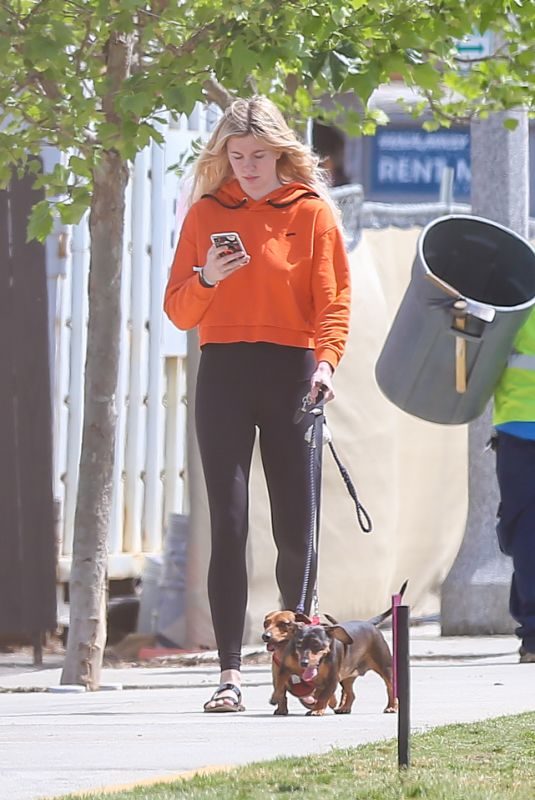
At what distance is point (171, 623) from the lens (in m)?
9.77

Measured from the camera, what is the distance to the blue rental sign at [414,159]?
2417 centimetres

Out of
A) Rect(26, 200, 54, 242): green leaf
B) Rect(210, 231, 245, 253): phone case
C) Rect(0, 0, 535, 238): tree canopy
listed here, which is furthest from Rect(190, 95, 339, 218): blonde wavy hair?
Rect(26, 200, 54, 242): green leaf

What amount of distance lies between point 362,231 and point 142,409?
166 centimetres

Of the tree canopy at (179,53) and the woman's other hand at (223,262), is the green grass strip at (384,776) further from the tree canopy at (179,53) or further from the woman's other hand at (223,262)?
the tree canopy at (179,53)

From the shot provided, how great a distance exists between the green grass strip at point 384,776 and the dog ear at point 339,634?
0.58 metres

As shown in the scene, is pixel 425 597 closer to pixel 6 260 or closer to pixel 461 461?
pixel 461 461

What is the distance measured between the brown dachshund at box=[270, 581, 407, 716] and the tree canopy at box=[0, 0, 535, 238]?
2016 mm

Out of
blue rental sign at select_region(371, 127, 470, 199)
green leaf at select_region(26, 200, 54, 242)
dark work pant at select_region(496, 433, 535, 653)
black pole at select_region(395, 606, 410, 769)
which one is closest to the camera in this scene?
black pole at select_region(395, 606, 410, 769)

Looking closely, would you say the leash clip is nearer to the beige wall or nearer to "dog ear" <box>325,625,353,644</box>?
"dog ear" <box>325,625,353,644</box>

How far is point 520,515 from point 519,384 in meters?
0.53

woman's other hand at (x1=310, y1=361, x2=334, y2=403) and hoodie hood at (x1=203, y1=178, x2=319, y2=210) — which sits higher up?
hoodie hood at (x1=203, y1=178, x2=319, y2=210)

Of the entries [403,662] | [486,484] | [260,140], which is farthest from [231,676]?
[486,484]

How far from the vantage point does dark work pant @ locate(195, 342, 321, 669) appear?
562cm

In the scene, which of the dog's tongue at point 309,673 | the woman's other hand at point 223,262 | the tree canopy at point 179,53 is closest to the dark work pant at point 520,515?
the tree canopy at point 179,53
